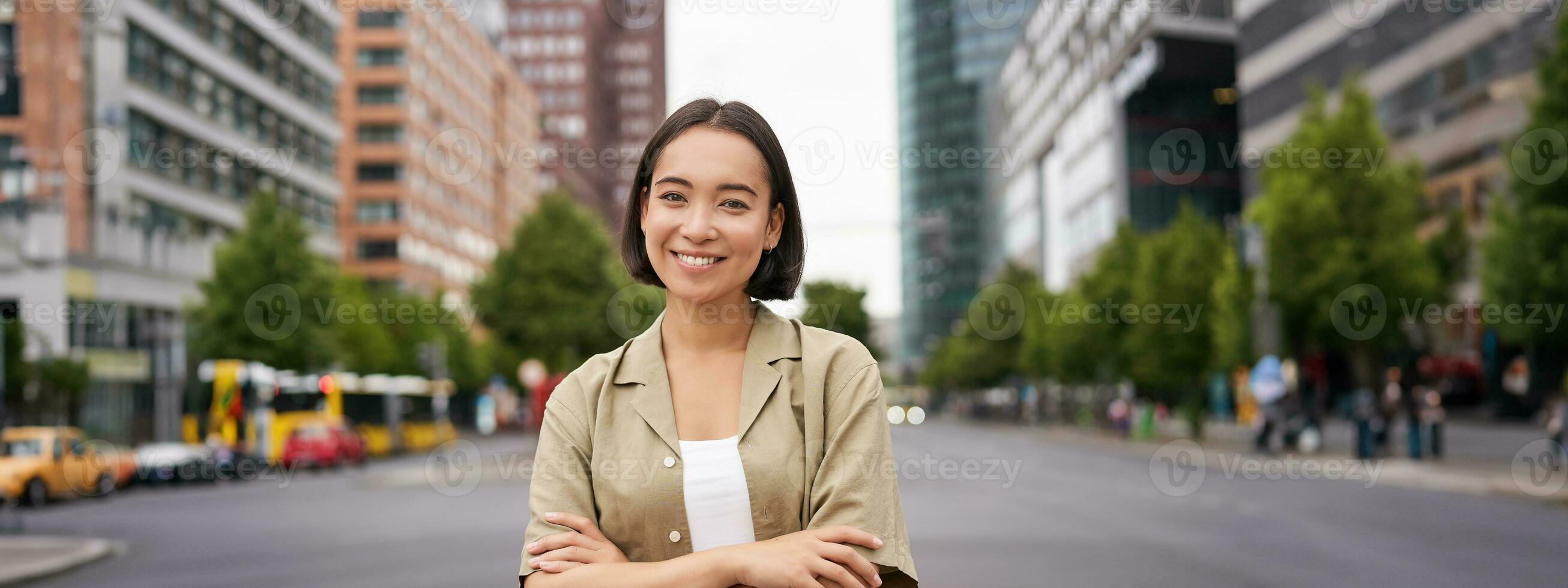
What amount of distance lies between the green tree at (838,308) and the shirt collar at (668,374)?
31.5 ft

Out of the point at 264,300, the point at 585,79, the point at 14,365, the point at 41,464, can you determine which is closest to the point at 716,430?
the point at 41,464

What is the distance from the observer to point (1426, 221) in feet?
141

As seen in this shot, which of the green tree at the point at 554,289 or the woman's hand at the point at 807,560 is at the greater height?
the green tree at the point at 554,289

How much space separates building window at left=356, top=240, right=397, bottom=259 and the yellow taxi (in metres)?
59.2

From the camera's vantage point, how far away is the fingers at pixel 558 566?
2.53m

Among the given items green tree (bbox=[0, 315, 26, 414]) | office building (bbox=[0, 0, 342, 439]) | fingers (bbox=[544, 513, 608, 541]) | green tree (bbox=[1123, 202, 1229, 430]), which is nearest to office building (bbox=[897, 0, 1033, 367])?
green tree (bbox=[1123, 202, 1229, 430])

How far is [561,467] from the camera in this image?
8.70 ft

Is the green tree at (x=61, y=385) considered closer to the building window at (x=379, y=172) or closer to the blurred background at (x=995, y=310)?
the blurred background at (x=995, y=310)

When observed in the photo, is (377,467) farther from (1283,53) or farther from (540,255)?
(1283,53)

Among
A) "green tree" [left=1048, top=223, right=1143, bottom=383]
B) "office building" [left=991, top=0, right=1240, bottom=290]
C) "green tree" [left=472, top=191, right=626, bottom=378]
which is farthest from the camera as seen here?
"office building" [left=991, top=0, right=1240, bottom=290]

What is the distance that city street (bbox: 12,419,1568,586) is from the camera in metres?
11.4

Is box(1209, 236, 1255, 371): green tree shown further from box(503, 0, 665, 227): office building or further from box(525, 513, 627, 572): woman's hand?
box(503, 0, 665, 227): office building

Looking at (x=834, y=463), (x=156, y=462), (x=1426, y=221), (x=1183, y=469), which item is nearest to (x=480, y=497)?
(x=156, y=462)

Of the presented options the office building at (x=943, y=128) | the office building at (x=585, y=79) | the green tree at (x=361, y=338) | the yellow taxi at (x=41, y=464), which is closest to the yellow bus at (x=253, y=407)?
the yellow taxi at (x=41, y=464)
